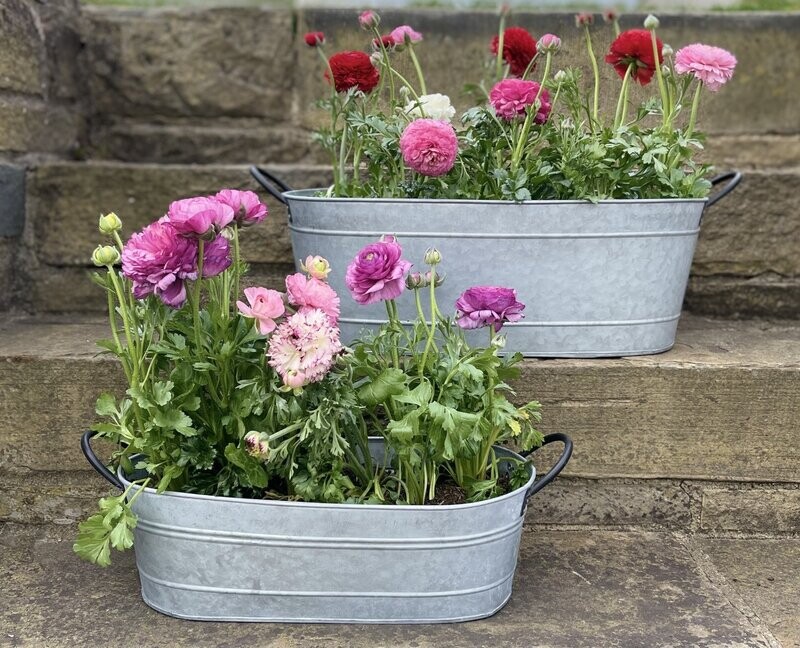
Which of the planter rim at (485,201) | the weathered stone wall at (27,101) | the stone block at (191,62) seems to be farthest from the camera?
the stone block at (191,62)

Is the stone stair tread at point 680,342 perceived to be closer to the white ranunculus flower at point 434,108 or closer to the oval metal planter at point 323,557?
the oval metal planter at point 323,557

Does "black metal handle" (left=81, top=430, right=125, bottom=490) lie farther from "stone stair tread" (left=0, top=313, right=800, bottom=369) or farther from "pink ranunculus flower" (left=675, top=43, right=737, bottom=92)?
"pink ranunculus flower" (left=675, top=43, right=737, bottom=92)

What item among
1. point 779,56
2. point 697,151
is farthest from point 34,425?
point 779,56

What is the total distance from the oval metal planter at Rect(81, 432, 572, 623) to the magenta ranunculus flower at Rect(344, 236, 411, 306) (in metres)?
0.31

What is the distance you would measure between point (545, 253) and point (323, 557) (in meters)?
0.68

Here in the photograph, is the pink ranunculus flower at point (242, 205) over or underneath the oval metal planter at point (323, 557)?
over

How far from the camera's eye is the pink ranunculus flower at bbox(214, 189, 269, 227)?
1394 mm

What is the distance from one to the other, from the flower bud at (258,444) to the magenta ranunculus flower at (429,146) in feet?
1.72

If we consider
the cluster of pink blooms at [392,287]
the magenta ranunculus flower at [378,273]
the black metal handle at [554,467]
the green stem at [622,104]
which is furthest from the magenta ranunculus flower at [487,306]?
the green stem at [622,104]

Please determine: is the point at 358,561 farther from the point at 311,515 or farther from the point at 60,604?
the point at 60,604

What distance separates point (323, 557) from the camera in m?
1.41

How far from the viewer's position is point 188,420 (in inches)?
55.4

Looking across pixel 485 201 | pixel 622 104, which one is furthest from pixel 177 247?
pixel 622 104

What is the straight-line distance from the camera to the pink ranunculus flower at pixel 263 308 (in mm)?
1367
